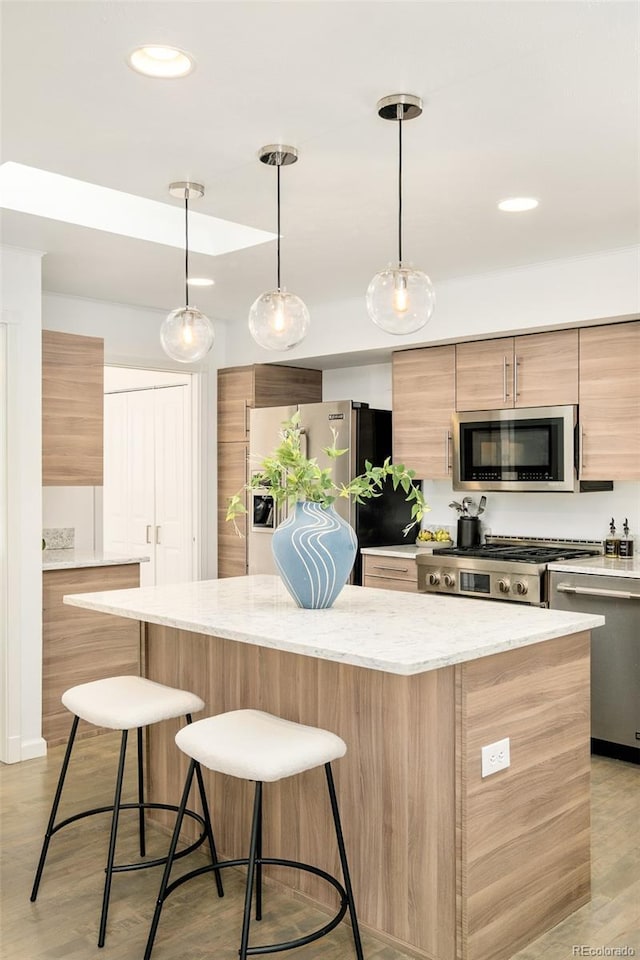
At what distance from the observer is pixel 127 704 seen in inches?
105

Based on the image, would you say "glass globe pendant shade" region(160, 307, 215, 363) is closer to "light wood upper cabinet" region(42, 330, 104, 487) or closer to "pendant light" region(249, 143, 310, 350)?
"pendant light" region(249, 143, 310, 350)

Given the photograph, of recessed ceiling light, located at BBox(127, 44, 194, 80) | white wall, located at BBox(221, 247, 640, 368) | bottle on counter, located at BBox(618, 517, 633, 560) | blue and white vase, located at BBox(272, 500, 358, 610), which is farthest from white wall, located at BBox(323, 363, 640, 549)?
recessed ceiling light, located at BBox(127, 44, 194, 80)

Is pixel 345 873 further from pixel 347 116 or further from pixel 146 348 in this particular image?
pixel 146 348

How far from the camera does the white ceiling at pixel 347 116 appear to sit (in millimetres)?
2098

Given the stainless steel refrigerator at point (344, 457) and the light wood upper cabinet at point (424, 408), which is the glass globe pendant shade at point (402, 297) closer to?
the light wood upper cabinet at point (424, 408)

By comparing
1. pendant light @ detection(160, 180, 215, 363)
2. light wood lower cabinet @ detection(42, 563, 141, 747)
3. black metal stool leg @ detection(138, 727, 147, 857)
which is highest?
pendant light @ detection(160, 180, 215, 363)

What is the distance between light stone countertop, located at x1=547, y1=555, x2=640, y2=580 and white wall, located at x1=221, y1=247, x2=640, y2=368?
1.22m

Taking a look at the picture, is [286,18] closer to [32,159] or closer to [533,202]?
[32,159]

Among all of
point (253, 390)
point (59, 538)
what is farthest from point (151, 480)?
point (59, 538)

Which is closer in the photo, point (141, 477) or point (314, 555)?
point (314, 555)

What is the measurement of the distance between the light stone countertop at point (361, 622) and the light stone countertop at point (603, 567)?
4.32ft

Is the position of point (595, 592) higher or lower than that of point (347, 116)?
lower

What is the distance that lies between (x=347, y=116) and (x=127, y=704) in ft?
6.40

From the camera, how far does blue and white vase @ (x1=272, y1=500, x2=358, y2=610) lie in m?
2.84
